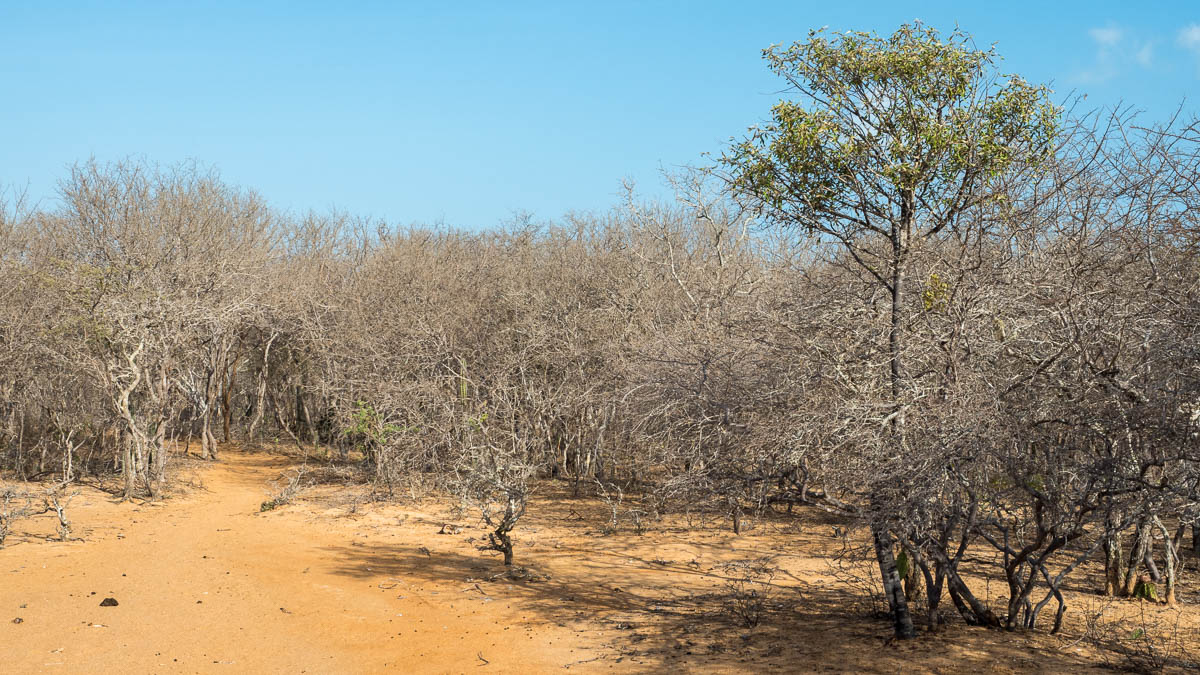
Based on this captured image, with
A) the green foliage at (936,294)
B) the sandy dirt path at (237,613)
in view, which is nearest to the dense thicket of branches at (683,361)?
the green foliage at (936,294)

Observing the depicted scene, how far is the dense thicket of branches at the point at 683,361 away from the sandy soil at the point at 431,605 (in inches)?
30.5

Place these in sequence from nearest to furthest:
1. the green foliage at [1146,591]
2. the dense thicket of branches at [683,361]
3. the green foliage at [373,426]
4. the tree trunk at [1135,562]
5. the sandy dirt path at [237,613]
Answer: the dense thicket of branches at [683,361]
the sandy dirt path at [237,613]
the tree trunk at [1135,562]
the green foliage at [1146,591]
the green foliage at [373,426]

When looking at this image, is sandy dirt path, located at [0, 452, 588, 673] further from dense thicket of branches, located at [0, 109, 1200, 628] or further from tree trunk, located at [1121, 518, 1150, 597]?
tree trunk, located at [1121, 518, 1150, 597]

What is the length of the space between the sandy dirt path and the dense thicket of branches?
2.02 meters

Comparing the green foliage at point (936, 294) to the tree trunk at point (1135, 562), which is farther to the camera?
the tree trunk at point (1135, 562)

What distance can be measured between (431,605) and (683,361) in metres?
3.83

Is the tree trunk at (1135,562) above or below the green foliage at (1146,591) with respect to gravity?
above

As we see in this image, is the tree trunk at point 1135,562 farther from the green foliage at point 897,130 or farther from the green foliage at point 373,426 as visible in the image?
the green foliage at point 373,426

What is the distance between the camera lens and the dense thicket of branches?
6.86m

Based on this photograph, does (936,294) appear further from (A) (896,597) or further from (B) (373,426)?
(B) (373,426)

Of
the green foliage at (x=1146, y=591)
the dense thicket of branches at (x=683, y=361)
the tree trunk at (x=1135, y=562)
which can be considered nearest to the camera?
the dense thicket of branches at (x=683, y=361)

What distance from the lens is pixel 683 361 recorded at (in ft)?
33.6

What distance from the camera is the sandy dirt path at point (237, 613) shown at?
8320 mm

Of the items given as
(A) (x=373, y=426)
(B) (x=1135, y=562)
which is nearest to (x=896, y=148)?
(B) (x=1135, y=562)
